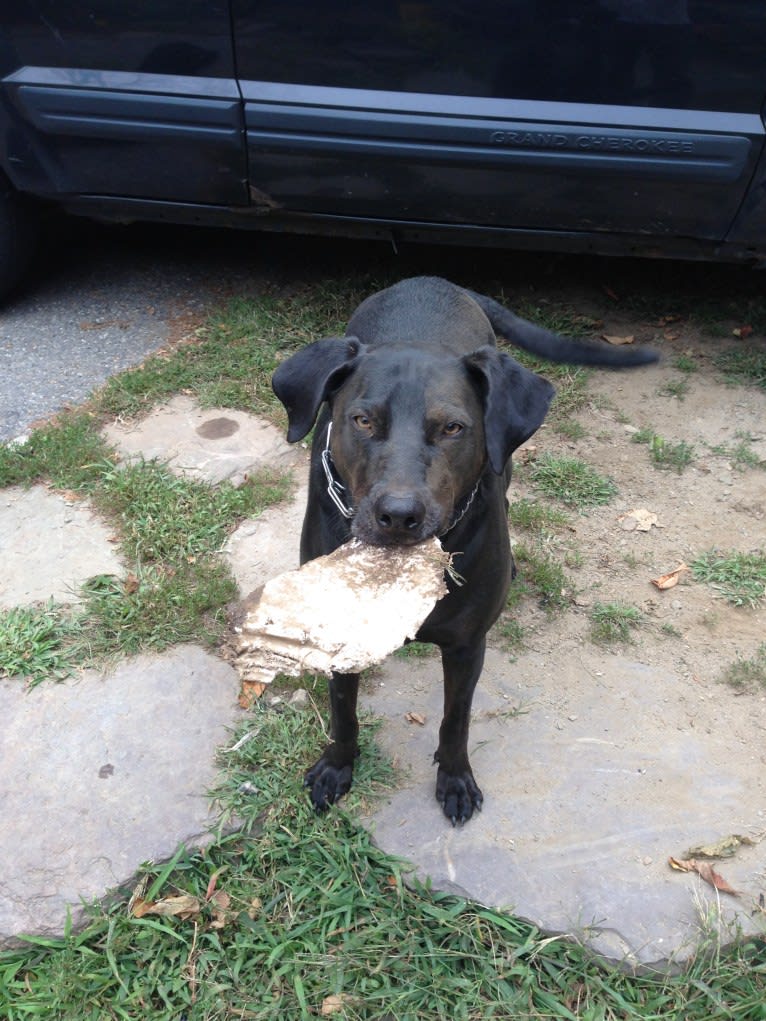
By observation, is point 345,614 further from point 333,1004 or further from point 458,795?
point 333,1004

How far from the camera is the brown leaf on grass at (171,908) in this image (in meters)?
2.35

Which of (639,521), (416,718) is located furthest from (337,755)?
(639,521)

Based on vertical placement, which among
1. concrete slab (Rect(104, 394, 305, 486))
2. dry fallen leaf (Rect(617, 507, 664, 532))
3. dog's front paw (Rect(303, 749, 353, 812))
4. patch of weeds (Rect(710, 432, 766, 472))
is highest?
dog's front paw (Rect(303, 749, 353, 812))

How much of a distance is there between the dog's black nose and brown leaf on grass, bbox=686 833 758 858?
1.29 metres

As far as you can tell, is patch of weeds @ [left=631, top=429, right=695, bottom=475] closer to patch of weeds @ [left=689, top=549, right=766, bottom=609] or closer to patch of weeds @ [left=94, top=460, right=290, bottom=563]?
patch of weeds @ [left=689, top=549, right=766, bottom=609]

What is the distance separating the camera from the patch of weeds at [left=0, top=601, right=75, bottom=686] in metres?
2.97

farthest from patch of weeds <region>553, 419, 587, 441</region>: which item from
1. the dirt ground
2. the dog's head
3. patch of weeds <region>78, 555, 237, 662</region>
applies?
the dog's head

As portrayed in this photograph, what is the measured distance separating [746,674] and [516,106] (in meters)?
2.70

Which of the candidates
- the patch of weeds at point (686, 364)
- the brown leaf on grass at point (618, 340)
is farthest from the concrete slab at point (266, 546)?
the patch of weeds at point (686, 364)

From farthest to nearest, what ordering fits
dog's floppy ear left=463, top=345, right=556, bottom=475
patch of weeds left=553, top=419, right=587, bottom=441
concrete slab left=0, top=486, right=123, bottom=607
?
1. patch of weeds left=553, top=419, right=587, bottom=441
2. concrete slab left=0, top=486, right=123, bottom=607
3. dog's floppy ear left=463, top=345, right=556, bottom=475

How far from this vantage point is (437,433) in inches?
87.0

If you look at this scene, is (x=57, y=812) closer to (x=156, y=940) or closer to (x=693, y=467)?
(x=156, y=940)

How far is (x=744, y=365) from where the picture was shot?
482 cm

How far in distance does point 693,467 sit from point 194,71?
9.67 ft
